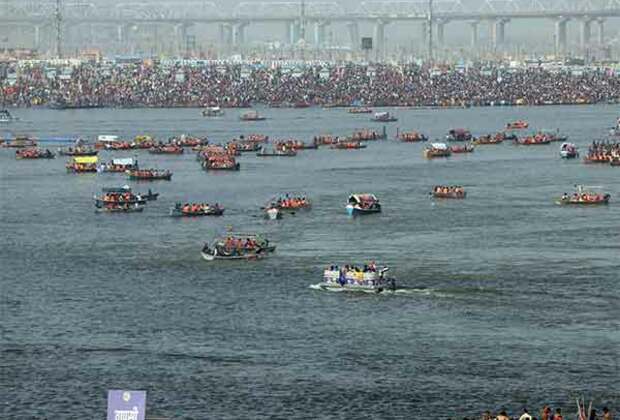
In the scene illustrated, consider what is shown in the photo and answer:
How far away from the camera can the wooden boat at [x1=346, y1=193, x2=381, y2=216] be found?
8956cm

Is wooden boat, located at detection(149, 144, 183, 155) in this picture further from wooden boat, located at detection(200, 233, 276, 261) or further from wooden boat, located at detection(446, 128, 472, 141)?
wooden boat, located at detection(200, 233, 276, 261)

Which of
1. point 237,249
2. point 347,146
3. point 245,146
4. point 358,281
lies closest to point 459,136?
point 347,146

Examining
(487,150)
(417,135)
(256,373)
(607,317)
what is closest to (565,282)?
(607,317)

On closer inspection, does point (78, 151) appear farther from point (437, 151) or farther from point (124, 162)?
point (437, 151)

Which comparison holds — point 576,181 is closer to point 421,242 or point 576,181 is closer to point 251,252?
point 421,242

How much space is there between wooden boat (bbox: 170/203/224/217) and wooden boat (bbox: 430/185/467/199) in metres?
13.2

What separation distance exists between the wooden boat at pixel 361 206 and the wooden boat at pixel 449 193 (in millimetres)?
7970

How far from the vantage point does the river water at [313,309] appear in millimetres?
50625

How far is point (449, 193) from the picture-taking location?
320 feet

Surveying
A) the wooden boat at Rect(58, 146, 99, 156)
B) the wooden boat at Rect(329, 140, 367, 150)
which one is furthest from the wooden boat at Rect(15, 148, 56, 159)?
the wooden boat at Rect(329, 140, 367, 150)

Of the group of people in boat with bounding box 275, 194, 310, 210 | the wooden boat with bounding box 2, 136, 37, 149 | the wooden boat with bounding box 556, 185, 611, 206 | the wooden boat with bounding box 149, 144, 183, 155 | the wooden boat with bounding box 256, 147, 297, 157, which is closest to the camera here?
the group of people in boat with bounding box 275, 194, 310, 210

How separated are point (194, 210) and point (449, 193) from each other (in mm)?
15434

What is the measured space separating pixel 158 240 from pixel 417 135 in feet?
235

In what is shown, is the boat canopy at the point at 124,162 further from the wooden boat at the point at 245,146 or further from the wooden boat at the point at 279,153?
the wooden boat at the point at 245,146
